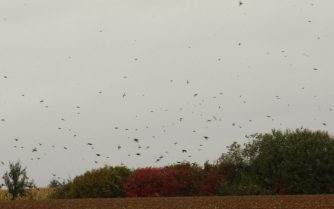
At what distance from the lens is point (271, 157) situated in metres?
65.4

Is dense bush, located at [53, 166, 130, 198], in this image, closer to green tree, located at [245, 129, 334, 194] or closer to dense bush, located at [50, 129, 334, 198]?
dense bush, located at [50, 129, 334, 198]

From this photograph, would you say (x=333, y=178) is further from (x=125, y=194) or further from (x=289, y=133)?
(x=125, y=194)

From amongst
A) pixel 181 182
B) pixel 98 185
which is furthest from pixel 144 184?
pixel 98 185

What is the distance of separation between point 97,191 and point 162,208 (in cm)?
3941

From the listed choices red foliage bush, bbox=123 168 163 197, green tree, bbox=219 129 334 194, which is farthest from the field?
red foliage bush, bbox=123 168 163 197

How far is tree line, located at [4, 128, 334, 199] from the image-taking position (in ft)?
208

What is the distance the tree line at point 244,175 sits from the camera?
208 ft

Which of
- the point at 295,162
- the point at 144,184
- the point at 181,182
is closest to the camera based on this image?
the point at 295,162

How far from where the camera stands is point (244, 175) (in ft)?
216

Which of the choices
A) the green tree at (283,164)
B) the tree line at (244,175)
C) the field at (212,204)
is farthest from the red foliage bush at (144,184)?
the field at (212,204)

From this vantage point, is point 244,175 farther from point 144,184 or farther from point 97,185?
point 97,185

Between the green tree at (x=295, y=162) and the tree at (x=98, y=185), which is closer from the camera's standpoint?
the green tree at (x=295, y=162)

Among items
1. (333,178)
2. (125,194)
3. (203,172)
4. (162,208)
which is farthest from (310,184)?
(162,208)

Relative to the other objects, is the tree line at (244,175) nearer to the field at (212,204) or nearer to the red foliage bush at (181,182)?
the red foliage bush at (181,182)
